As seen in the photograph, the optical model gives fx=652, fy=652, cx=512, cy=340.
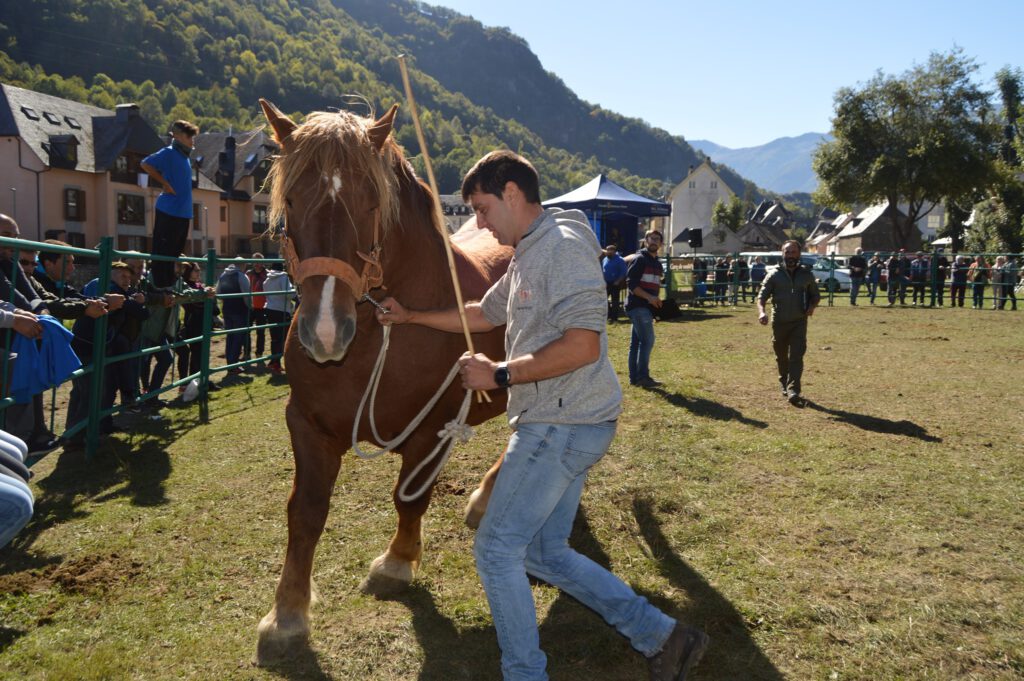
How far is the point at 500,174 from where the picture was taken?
2.37m

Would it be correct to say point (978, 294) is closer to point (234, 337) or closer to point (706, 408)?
point (706, 408)

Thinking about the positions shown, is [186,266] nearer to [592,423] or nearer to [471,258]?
[471,258]

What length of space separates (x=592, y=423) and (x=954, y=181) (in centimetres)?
4151

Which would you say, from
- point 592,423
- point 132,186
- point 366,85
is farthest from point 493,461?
point 366,85

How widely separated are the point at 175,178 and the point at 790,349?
6.88m

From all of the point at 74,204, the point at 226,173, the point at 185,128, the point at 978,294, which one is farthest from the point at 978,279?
the point at 226,173

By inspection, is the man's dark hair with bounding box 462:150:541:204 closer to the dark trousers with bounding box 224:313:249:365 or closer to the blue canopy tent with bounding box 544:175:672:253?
the dark trousers with bounding box 224:313:249:365

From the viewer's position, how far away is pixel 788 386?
7.99 metres

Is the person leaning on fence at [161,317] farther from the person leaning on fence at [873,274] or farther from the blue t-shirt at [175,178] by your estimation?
the person leaning on fence at [873,274]

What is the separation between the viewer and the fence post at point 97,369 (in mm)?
5422

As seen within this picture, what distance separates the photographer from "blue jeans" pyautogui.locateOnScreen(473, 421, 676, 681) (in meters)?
2.25

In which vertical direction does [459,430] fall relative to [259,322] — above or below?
above

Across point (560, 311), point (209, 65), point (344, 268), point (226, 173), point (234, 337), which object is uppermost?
point (209, 65)

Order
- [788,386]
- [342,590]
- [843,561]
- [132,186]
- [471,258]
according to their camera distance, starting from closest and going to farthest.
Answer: [342,590], [843,561], [471,258], [788,386], [132,186]
